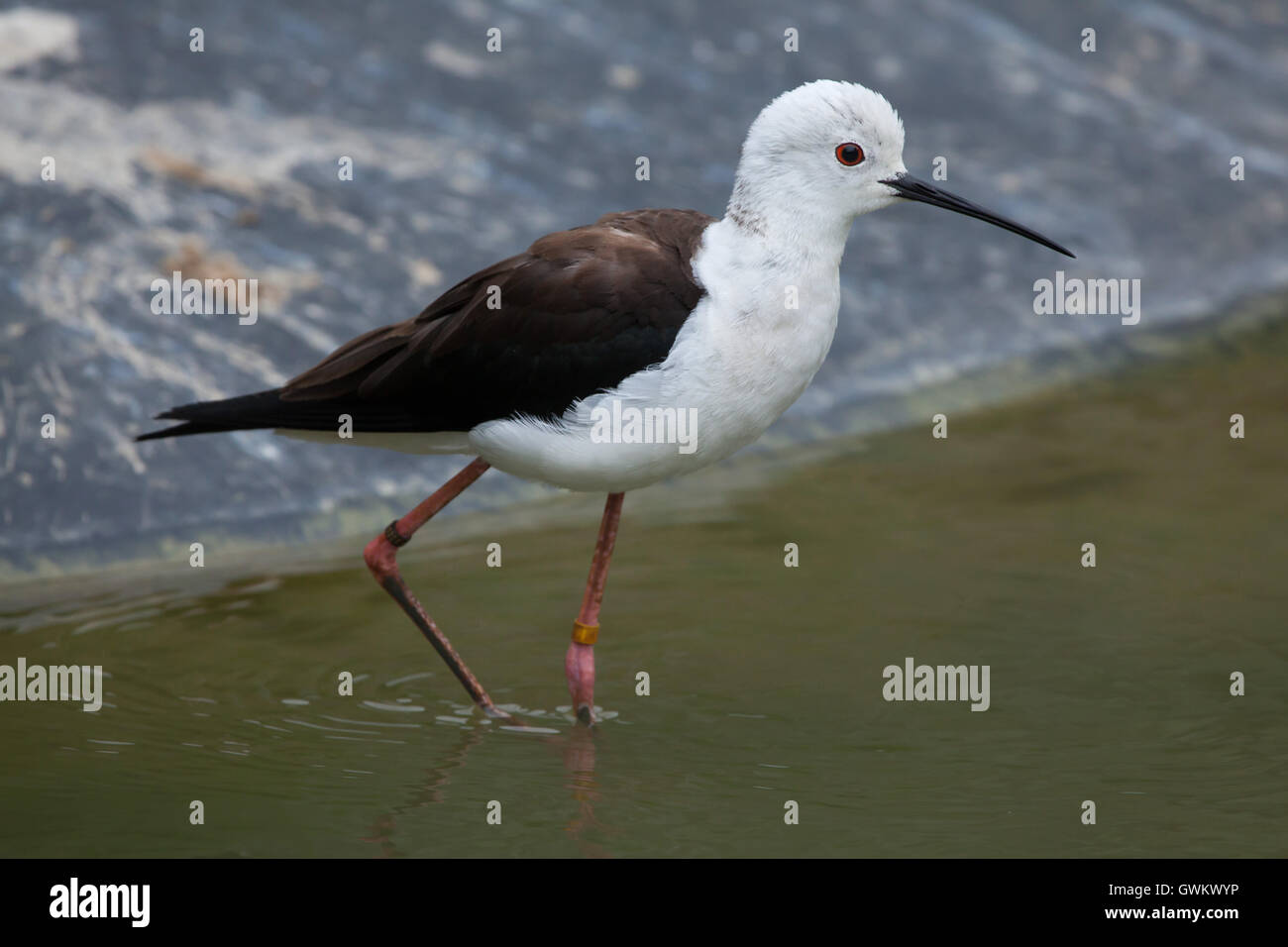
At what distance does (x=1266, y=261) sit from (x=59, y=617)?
8.09m

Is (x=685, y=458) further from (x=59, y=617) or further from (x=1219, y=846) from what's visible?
(x=59, y=617)

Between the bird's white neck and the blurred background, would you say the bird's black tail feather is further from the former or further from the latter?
the bird's white neck

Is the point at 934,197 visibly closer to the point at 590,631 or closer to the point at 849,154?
the point at 849,154

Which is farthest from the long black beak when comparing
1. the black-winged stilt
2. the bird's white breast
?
the bird's white breast

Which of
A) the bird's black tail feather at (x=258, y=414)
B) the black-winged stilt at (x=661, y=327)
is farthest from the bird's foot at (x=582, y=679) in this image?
the bird's black tail feather at (x=258, y=414)

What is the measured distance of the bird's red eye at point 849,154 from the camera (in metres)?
5.44

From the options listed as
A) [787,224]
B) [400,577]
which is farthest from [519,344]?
[400,577]

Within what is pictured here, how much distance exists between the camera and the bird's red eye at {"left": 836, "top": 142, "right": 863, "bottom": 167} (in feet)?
17.8

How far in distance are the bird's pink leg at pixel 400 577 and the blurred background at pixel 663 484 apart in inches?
7.5

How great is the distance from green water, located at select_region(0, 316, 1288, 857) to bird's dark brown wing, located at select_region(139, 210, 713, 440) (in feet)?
3.60

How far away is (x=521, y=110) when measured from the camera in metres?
10.6

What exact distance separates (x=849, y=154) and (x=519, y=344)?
47.5 inches

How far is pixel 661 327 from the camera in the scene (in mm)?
5363

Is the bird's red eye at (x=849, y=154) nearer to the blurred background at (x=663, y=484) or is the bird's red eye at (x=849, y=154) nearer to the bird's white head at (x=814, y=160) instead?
the bird's white head at (x=814, y=160)
